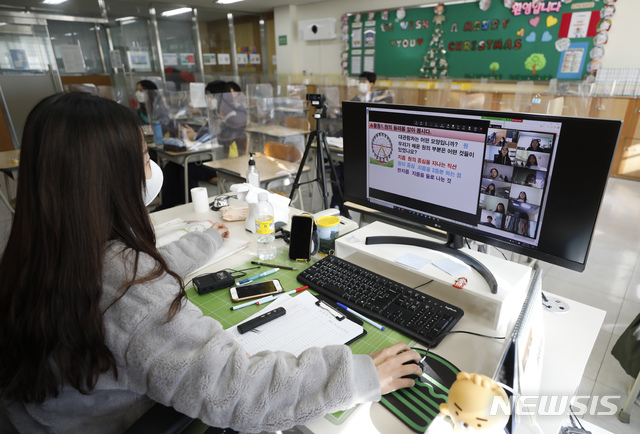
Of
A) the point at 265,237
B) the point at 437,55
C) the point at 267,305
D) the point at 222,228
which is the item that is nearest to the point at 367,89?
the point at 437,55

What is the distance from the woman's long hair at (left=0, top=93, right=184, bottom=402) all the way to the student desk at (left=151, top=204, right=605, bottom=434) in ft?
1.46

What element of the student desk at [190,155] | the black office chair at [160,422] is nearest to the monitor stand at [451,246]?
the black office chair at [160,422]

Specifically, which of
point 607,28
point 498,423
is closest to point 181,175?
point 498,423

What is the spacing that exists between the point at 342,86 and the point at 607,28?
153 inches

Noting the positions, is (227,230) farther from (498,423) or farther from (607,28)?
(607,28)

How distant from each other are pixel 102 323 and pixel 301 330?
448 millimetres

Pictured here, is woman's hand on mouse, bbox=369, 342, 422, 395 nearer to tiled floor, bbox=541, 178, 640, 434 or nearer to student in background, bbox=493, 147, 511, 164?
student in background, bbox=493, 147, 511, 164

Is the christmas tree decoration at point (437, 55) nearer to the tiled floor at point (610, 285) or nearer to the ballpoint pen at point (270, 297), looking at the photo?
the tiled floor at point (610, 285)

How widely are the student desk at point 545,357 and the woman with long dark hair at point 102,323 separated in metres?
0.04

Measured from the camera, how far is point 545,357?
0.86m

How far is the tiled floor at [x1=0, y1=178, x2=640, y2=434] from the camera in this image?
1.61 metres

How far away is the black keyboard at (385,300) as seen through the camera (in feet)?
2.91

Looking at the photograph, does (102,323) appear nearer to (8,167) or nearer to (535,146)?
(535,146)

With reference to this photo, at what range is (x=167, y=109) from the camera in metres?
3.80
